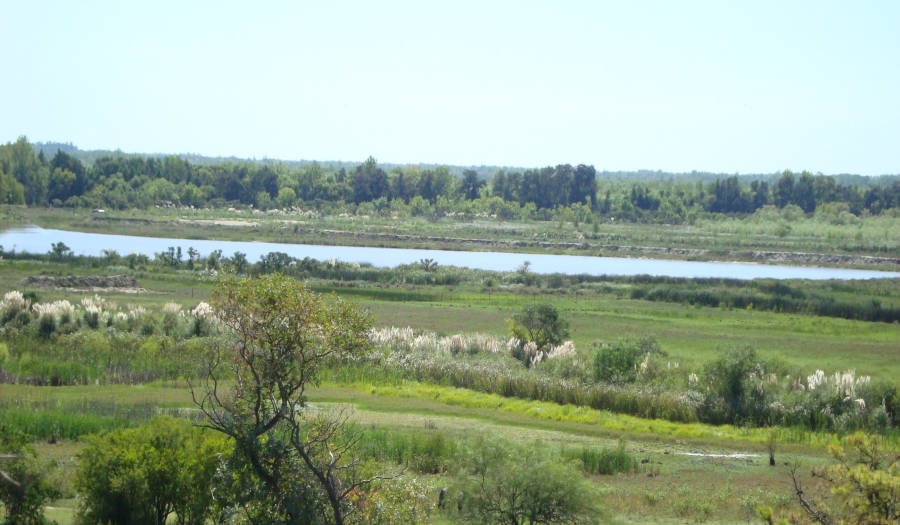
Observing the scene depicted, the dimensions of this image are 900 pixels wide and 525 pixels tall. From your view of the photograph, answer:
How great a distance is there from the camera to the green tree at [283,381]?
47.8 ft

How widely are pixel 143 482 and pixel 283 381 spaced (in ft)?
13.0

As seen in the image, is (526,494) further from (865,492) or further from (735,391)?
(735,391)

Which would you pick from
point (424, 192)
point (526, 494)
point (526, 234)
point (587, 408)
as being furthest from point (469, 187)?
point (526, 494)

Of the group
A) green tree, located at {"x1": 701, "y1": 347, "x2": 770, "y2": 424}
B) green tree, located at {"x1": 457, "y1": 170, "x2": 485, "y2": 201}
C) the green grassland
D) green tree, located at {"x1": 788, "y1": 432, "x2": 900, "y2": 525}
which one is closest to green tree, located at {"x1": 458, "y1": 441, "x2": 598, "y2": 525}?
the green grassland

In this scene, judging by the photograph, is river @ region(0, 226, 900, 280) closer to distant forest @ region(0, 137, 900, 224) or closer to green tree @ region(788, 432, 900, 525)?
distant forest @ region(0, 137, 900, 224)

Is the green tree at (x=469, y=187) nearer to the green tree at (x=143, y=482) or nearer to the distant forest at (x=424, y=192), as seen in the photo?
the distant forest at (x=424, y=192)

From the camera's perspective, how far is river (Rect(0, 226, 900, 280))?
8800cm

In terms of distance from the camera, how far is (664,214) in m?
161

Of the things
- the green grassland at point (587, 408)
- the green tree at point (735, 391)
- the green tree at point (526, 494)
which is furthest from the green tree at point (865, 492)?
the green tree at point (735, 391)

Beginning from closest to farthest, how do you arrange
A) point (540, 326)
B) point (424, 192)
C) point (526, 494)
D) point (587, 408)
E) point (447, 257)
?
point (526, 494)
point (587, 408)
point (540, 326)
point (447, 257)
point (424, 192)

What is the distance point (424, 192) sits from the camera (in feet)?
568

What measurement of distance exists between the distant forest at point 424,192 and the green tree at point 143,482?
137191 mm

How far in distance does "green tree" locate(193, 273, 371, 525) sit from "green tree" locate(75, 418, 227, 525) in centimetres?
234

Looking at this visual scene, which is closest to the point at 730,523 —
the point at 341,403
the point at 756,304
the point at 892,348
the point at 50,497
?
the point at 50,497
